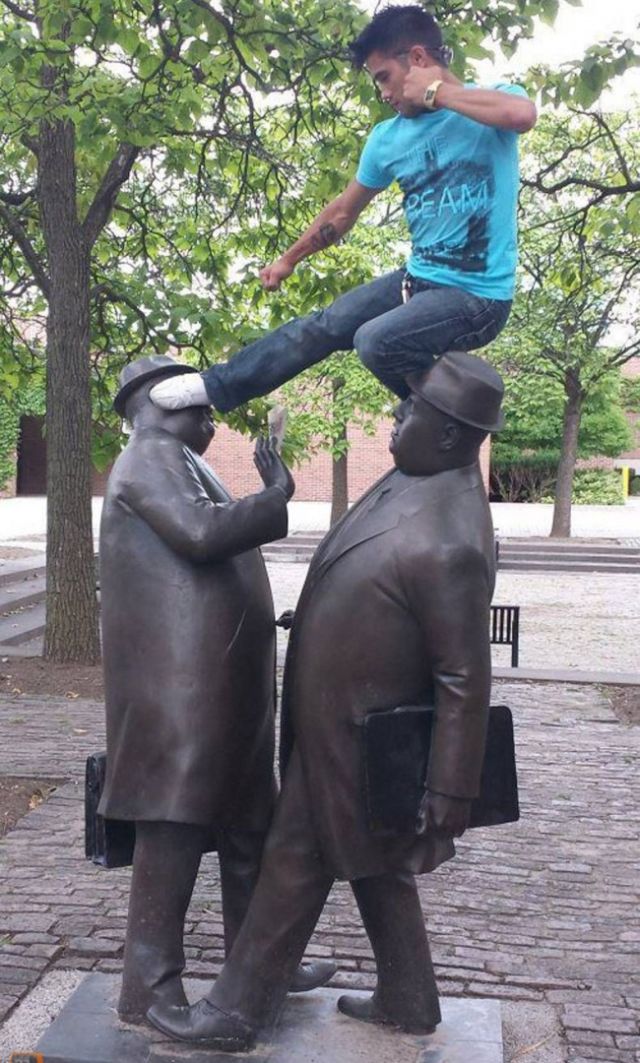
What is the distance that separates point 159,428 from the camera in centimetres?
346

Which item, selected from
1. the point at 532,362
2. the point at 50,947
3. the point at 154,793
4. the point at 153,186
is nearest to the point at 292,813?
the point at 154,793

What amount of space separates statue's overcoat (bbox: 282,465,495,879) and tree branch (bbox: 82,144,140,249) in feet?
23.1

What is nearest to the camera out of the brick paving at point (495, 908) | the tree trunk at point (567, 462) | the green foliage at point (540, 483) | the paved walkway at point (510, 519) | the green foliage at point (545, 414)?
the brick paving at point (495, 908)

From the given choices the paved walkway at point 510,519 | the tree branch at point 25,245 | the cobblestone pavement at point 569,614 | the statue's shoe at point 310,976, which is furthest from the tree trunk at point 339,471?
the statue's shoe at point 310,976

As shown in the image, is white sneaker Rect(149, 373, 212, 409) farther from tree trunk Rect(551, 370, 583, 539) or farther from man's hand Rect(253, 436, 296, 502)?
tree trunk Rect(551, 370, 583, 539)

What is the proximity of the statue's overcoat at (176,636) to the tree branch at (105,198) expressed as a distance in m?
6.78

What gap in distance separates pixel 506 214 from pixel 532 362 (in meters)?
22.2

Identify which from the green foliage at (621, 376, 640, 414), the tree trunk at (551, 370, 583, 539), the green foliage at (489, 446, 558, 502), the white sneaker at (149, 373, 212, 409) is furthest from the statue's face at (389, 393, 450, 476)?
the green foliage at (489, 446, 558, 502)

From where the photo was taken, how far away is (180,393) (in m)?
3.46

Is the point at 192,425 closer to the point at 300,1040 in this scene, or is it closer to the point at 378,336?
the point at 378,336

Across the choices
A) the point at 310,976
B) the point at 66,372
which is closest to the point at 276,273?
the point at 310,976

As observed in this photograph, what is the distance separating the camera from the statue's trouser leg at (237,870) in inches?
142

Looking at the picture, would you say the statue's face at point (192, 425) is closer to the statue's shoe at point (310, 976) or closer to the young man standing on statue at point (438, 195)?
the young man standing on statue at point (438, 195)

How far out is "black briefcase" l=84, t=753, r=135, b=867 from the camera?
349 cm
